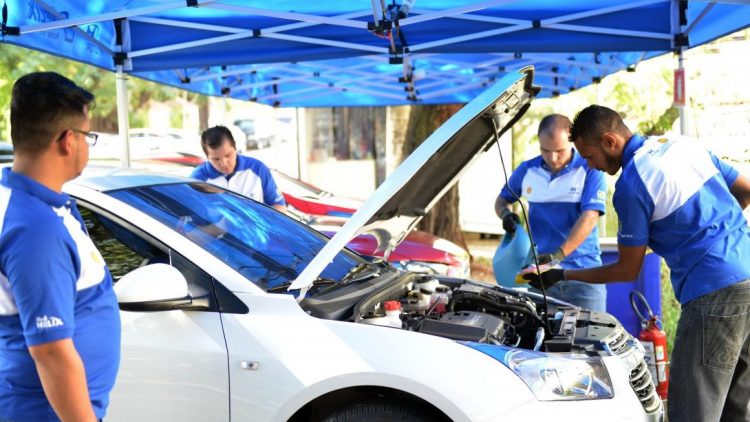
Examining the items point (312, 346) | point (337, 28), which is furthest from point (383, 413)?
point (337, 28)

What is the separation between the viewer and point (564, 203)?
5.80 m

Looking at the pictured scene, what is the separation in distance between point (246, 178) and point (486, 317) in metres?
3.36

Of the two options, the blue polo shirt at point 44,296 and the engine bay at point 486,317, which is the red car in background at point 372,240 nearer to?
the engine bay at point 486,317

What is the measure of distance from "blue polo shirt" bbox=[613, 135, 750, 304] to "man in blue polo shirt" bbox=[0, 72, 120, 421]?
237 cm

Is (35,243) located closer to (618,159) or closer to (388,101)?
(618,159)

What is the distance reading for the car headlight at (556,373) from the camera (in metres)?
3.25

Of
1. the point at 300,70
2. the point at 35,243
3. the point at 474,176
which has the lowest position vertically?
the point at 474,176

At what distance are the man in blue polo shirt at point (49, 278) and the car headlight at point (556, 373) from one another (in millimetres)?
1568

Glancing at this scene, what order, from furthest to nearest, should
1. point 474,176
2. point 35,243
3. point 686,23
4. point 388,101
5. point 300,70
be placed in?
point 474,176
point 388,101
point 300,70
point 686,23
point 35,243

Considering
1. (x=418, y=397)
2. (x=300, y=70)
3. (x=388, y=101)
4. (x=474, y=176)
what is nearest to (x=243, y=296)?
(x=418, y=397)

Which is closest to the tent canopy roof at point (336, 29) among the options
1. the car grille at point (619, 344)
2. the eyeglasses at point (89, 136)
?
the car grille at point (619, 344)

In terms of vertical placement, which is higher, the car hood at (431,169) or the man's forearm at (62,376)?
the car hood at (431,169)

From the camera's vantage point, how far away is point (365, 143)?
75.6ft

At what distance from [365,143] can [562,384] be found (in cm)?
1995
